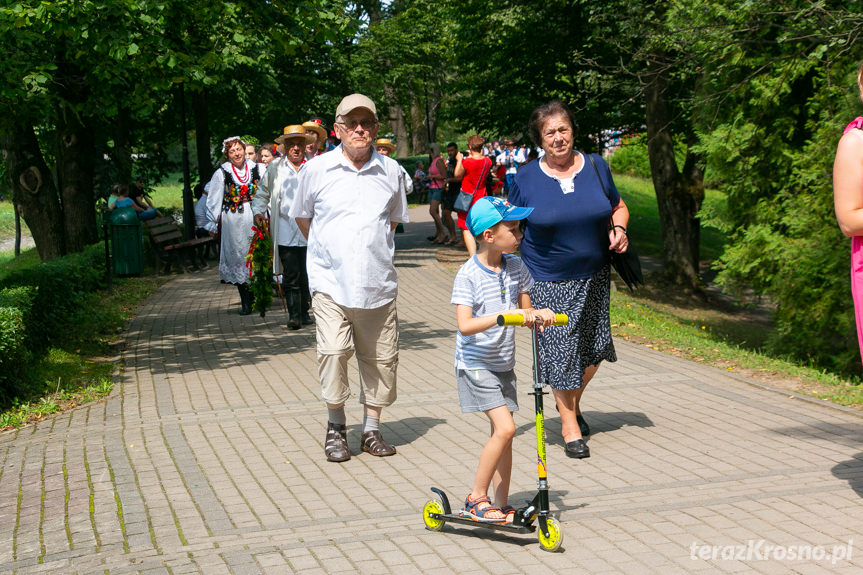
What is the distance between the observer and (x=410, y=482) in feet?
18.9

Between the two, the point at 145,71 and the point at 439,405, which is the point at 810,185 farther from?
the point at 145,71

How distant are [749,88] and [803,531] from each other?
28.9 feet

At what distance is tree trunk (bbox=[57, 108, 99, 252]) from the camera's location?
17125mm

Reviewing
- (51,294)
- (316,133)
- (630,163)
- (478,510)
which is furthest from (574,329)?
(630,163)

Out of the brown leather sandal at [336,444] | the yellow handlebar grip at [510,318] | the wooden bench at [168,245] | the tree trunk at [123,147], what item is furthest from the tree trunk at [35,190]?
the yellow handlebar grip at [510,318]

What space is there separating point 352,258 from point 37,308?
220 inches

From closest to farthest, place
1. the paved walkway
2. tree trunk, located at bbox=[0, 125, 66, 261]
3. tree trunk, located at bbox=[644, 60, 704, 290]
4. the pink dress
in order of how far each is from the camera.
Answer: the paved walkway
the pink dress
tree trunk, located at bbox=[0, 125, 66, 261]
tree trunk, located at bbox=[644, 60, 704, 290]

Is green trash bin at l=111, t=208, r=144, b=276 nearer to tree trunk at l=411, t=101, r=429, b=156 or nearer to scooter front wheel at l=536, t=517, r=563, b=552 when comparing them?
scooter front wheel at l=536, t=517, r=563, b=552

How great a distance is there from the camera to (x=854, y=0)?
34.1 feet

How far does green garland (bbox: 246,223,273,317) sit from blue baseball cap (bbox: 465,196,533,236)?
7028 millimetres

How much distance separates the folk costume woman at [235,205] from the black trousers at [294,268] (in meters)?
1.28

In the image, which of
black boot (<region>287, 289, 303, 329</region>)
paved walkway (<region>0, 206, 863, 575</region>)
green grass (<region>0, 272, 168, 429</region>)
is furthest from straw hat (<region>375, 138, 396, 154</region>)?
green grass (<region>0, 272, 168, 429</region>)

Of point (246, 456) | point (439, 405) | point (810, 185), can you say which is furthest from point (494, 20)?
point (246, 456)

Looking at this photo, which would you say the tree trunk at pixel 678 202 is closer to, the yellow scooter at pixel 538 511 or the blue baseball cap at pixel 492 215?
the blue baseball cap at pixel 492 215
